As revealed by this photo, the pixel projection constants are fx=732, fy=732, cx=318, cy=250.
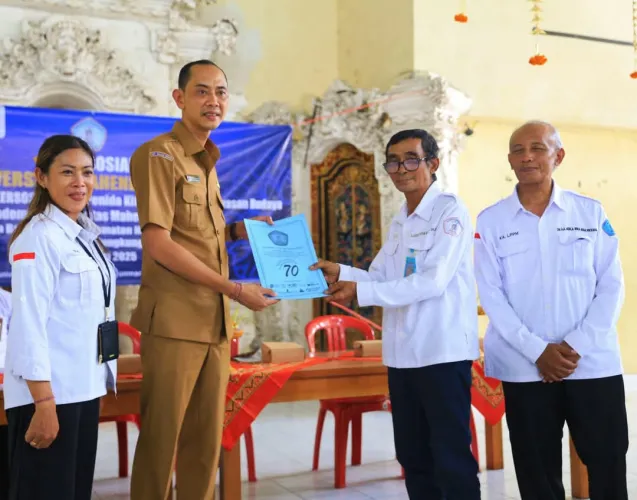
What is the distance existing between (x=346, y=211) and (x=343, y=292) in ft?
14.4

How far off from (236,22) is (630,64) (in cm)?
398

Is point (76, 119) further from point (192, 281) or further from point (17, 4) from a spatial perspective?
point (192, 281)

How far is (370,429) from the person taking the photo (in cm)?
521

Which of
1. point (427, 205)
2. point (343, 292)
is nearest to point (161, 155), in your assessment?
point (343, 292)

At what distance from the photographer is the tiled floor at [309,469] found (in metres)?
3.68

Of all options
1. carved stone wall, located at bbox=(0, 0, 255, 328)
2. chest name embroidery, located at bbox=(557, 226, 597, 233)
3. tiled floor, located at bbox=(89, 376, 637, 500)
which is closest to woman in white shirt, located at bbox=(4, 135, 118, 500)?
chest name embroidery, located at bbox=(557, 226, 597, 233)

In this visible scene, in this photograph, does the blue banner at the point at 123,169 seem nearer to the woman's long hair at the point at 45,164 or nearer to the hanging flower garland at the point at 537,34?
the hanging flower garland at the point at 537,34

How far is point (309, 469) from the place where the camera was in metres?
4.19

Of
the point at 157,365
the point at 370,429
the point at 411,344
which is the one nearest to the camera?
the point at 157,365

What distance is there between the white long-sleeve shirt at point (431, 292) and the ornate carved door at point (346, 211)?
4.06m

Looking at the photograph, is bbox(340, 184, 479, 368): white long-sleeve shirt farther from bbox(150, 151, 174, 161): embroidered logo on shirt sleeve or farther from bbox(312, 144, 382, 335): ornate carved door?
bbox(312, 144, 382, 335): ornate carved door

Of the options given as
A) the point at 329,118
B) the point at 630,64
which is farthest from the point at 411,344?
the point at 630,64

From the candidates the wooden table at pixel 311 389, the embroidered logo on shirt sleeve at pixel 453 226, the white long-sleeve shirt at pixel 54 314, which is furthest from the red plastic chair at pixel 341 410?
the white long-sleeve shirt at pixel 54 314

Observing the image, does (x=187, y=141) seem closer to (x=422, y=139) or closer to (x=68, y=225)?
(x=68, y=225)
